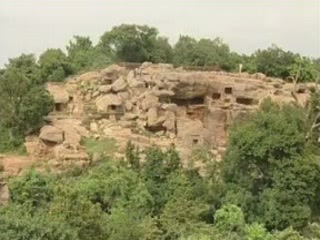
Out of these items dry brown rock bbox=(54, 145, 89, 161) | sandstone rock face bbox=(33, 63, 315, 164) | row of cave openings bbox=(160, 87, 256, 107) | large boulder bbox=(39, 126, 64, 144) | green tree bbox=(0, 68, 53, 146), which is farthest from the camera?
row of cave openings bbox=(160, 87, 256, 107)

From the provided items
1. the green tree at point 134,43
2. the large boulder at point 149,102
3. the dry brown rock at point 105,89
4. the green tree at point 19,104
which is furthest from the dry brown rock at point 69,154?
the green tree at point 134,43

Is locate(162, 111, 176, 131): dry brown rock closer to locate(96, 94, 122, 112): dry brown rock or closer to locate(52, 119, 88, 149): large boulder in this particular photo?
locate(96, 94, 122, 112): dry brown rock

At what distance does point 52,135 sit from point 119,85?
12.4 feet

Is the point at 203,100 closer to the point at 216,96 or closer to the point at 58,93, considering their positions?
the point at 216,96

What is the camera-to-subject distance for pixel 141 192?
1847cm

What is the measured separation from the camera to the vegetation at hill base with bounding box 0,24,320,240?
51.1 feet

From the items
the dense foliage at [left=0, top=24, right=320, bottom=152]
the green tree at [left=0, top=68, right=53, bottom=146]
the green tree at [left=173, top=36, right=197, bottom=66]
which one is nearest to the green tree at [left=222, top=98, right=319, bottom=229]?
the green tree at [left=0, top=68, right=53, bottom=146]

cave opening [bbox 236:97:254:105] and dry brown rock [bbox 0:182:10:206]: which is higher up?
cave opening [bbox 236:97:254:105]

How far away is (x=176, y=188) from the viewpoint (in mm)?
18922

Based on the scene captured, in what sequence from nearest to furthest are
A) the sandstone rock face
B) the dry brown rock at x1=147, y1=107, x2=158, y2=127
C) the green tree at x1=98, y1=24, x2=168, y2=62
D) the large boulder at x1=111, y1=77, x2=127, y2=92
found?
the sandstone rock face
the dry brown rock at x1=147, y1=107, x2=158, y2=127
the large boulder at x1=111, y1=77, x2=127, y2=92
the green tree at x1=98, y1=24, x2=168, y2=62

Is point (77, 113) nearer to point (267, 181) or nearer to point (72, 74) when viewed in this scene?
point (72, 74)

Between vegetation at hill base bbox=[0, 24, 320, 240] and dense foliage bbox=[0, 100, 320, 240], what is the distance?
0.02m

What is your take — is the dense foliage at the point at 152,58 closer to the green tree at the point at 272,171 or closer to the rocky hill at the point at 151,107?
the rocky hill at the point at 151,107

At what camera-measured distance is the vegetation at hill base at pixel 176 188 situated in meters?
15.6
